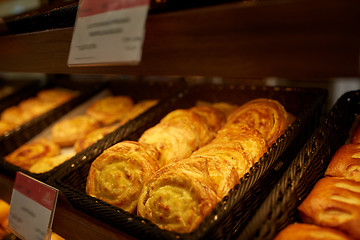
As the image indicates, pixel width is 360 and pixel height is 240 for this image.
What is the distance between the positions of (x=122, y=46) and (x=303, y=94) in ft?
5.41

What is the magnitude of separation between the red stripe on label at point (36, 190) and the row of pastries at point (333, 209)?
1.07 meters

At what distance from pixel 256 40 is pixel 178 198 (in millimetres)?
733

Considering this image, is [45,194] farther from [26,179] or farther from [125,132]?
[125,132]

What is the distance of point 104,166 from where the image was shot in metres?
1.62

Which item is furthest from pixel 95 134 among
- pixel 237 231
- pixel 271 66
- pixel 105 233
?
pixel 271 66

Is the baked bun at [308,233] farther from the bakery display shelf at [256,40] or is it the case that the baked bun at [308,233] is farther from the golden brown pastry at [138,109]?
the golden brown pastry at [138,109]

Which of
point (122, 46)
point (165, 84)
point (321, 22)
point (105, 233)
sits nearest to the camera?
point (321, 22)

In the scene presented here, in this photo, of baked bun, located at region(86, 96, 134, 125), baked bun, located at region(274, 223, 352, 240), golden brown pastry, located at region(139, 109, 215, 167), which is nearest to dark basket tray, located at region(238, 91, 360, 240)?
baked bun, located at region(274, 223, 352, 240)

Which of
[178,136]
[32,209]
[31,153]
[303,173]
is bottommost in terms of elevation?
[31,153]

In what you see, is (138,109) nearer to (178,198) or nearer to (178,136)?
(178,136)

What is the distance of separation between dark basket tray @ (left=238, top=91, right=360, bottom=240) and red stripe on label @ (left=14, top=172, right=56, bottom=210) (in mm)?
937

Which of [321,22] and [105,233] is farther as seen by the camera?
[105,233]

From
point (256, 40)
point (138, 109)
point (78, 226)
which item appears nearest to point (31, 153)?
point (138, 109)

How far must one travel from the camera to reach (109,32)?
1.04 metres
